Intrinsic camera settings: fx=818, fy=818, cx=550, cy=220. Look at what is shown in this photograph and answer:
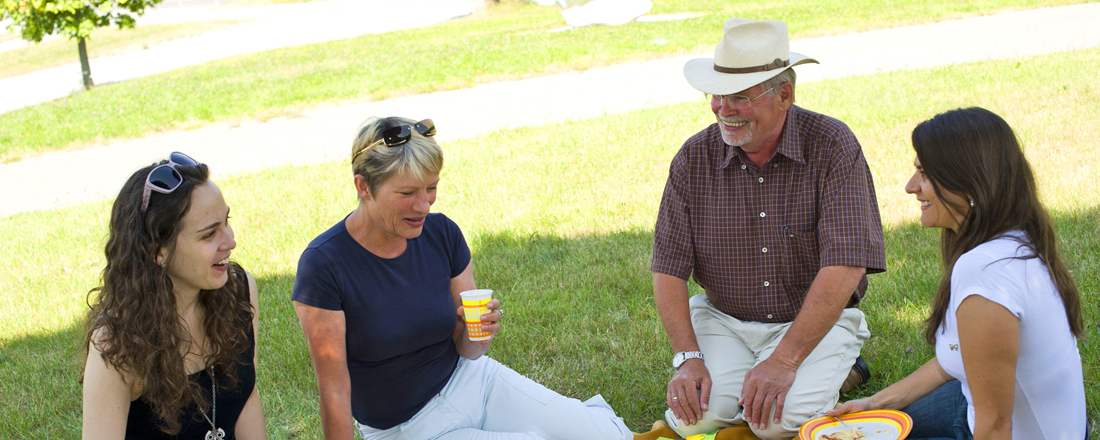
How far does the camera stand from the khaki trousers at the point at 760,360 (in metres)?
3.46

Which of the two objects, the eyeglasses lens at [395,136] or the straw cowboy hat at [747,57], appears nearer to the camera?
the eyeglasses lens at [395,136]

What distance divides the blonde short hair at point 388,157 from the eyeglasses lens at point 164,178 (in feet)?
2.08

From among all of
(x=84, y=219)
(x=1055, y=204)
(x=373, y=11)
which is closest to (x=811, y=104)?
(x=1055, y=204)

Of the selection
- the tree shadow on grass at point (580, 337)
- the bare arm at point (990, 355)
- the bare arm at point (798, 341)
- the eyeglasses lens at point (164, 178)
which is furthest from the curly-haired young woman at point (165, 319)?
the bare arm at point (990, 355)

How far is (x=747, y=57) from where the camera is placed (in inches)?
141

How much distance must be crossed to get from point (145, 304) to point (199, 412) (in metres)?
0.46

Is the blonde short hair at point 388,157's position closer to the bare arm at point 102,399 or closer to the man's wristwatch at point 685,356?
the bare arm at point 102,399

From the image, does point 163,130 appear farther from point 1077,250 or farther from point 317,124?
point 1077,250

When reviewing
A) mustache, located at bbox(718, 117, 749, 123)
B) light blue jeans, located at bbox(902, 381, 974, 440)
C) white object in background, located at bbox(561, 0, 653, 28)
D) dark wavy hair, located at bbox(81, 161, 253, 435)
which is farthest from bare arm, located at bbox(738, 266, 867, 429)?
white object in background, located at bbox(561, 0, 653, 28)

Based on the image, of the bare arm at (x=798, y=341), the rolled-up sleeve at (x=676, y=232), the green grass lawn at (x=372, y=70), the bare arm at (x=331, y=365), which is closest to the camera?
the bare arm at (x=331, y=365)

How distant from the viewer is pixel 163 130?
46.8ft

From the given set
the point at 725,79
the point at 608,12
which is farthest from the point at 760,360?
the point at 608,12

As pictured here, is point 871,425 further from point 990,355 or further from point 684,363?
point 990,355

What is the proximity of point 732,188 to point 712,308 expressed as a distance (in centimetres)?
65
